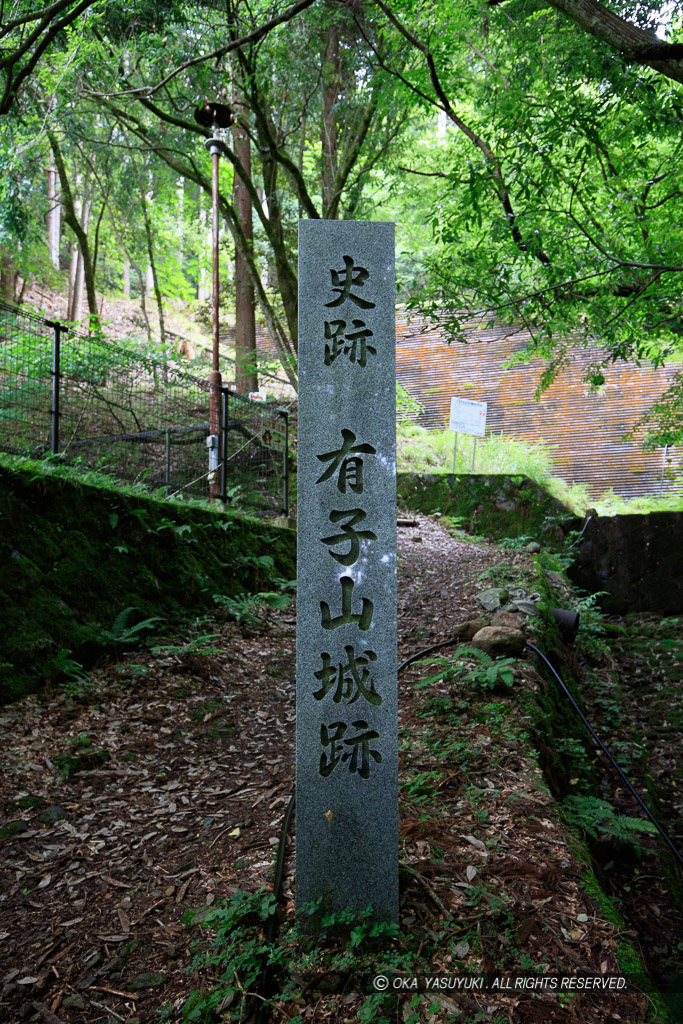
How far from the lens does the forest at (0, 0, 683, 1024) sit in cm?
254

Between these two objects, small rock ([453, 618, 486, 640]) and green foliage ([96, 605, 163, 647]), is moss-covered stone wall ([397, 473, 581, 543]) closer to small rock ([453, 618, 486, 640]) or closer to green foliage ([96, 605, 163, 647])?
small rock ([453, 618, 486, 640])

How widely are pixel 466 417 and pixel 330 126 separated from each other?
6.05 meters

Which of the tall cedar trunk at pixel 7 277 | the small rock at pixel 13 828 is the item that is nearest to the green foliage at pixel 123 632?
the small rock at pixel 13 828

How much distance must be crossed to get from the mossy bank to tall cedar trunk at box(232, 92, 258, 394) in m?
6.92

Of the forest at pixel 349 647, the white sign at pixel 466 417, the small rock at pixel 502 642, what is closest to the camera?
the forest at pixel 349 647

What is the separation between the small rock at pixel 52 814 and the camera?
353cm

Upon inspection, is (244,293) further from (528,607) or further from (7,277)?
(528,607)

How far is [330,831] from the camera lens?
8.60ft

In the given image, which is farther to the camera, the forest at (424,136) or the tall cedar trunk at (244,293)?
the tall cedar trunk at (244,293)

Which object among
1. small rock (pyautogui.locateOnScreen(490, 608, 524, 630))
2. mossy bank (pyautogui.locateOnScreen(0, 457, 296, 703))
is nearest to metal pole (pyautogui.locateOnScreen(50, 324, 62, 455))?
mossy bank (pyautogui.locateOnScreen(0, 457, 296, 703))

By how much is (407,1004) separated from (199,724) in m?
2.79

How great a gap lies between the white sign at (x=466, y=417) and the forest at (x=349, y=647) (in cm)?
133

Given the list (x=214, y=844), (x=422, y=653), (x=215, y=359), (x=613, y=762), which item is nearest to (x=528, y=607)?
→ (x=422, y=653)

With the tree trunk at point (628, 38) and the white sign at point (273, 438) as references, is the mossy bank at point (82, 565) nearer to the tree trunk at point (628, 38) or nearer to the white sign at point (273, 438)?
the white sign at point (273, 438)
